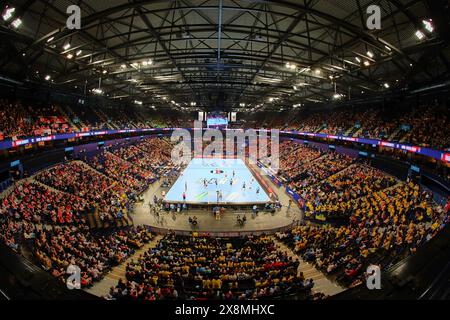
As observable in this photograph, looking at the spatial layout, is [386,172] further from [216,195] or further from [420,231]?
[216,195]

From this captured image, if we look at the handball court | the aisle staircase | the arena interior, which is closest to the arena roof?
the arena interior

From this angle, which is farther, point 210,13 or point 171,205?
point 171,205

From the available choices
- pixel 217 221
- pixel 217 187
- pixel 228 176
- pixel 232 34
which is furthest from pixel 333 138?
pixel 217 221

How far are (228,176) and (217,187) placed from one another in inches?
212

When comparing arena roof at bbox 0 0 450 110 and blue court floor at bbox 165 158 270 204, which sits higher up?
arena roof at bbox 0 0 450 110

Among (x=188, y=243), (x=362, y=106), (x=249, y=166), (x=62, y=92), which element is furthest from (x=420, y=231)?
(x=62, y=92)

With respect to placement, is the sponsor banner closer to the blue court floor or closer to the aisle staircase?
the blue court floor

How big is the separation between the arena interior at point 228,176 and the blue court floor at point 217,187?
12.9 inches

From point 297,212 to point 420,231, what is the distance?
10.5 m

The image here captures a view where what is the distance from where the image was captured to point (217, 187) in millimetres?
28469

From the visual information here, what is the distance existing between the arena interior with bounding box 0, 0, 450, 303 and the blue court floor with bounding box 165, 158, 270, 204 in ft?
1.07

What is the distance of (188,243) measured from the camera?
14.6m

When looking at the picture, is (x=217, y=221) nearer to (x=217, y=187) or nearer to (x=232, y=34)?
(x=217, y=187)

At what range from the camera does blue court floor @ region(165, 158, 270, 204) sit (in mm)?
24125
